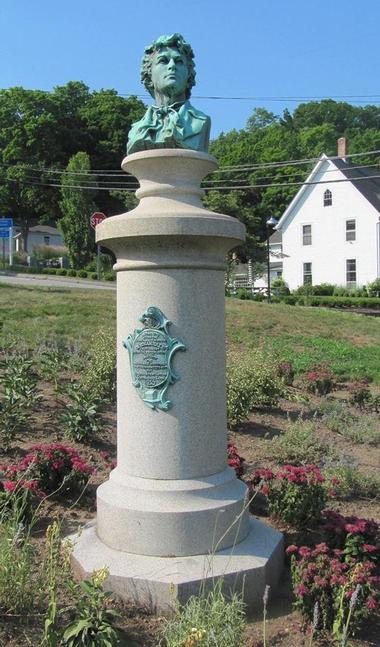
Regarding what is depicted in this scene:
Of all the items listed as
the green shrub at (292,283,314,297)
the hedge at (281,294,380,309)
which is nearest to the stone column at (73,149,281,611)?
the hedge at (281,294,380,309)

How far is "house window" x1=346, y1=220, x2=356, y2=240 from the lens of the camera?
39.1m

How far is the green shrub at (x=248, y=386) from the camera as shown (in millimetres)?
8180

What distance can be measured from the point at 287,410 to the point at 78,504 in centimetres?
471

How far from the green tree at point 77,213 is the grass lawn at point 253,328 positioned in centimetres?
2329

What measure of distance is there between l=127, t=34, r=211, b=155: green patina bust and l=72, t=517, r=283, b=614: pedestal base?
2.82 m

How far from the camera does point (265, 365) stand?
9.42m

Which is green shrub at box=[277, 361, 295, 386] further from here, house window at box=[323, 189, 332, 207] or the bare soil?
house window at box=[323, 189, 332, 207]

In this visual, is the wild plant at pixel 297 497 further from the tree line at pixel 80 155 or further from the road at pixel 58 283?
the tree line at pixel 80 155

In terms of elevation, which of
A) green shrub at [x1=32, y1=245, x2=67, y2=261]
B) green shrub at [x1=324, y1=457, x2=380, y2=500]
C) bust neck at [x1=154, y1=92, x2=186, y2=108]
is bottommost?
green shrub at [x1=324, y1=457, x2=380, y2=500]

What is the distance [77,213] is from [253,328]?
29165 millimetres

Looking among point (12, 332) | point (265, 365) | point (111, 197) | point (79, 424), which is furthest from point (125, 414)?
point (111, 197)

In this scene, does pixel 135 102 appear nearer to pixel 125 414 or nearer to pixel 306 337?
pixel 306 337

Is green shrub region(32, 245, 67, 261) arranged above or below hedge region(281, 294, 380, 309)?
above

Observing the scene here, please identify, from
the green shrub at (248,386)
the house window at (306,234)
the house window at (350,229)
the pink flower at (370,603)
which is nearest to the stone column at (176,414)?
the pink flower at (370,603)
